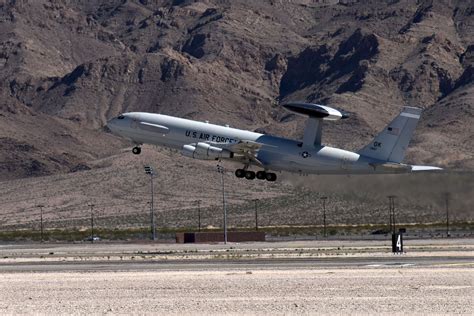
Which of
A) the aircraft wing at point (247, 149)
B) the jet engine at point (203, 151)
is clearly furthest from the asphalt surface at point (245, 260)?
the jet engine at point (203, 151)

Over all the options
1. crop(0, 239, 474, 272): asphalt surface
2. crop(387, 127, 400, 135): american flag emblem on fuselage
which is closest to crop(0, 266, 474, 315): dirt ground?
crop(0, 239, 474, 272): asphalt surface

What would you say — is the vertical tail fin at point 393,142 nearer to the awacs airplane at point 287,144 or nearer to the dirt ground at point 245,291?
the awacs airplane at point 287,144

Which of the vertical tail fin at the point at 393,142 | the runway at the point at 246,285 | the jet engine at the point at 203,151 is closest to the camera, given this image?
the runway at the point at 246,285

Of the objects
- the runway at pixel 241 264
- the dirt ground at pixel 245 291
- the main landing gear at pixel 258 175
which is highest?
the main landing gear at pixel 258 175

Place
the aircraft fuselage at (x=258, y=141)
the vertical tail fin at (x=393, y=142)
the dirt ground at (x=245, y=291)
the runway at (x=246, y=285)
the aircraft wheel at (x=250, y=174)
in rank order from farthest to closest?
the aircraft wheel at (x=250, y=174)
the aircraft fuselage at (x=258, y=141)
the vertical tail fin at (x=393, y=142)
the runway at (x=246, y=285)
the dirt ground at (x=245, y=291)

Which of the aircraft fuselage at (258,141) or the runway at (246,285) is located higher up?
the aircraft fuselage at (258,141)

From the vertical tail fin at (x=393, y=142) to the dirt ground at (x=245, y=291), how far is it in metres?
15.6

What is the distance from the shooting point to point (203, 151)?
10369cm

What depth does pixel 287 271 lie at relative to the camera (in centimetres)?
8600

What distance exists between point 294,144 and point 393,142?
849 cm

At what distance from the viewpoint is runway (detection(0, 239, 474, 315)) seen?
6316 cm

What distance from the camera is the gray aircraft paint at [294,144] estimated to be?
100 meters

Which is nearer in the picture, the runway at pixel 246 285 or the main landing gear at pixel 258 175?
the runway at pixel 246 285

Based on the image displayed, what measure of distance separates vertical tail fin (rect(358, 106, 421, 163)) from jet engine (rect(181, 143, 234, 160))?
12582 mm
